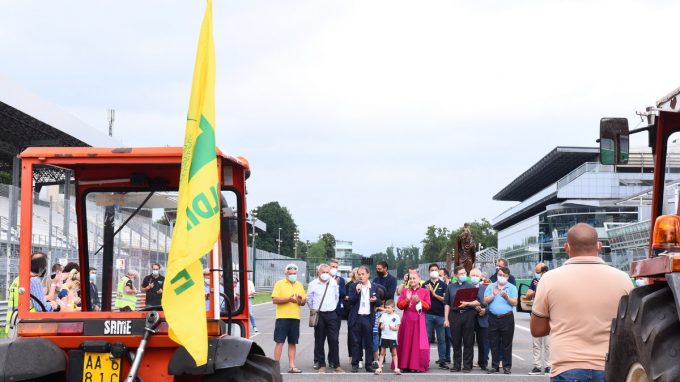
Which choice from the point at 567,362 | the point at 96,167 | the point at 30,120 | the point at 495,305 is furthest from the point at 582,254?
the point at 30,120

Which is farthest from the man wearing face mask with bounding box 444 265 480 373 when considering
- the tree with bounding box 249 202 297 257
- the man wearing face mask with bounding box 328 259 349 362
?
the tree with bounding box 249 202 297 257

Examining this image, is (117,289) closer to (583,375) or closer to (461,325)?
(583,375)

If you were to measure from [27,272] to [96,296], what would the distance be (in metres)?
1.30

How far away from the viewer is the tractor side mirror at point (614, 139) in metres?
6.97

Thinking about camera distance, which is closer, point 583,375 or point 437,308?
point 583,375

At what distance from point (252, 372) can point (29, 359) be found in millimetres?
1417

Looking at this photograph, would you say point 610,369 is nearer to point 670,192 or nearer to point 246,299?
point 670,192

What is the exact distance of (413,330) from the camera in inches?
748

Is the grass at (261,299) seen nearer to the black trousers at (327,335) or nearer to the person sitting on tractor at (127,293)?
the black trousers at (327,335)

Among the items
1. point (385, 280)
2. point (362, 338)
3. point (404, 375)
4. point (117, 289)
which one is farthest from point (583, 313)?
point (385, 280)

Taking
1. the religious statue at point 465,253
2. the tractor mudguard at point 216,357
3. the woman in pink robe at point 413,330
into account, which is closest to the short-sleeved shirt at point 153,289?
the tractor mudguard at point 216,357

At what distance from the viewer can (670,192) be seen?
724 centimetres

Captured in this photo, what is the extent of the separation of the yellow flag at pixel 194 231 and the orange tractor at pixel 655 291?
2321mm

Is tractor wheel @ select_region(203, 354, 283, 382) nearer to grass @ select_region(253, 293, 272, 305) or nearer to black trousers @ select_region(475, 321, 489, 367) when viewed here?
black trousers @ select_region(475, 321, 489, 367)
